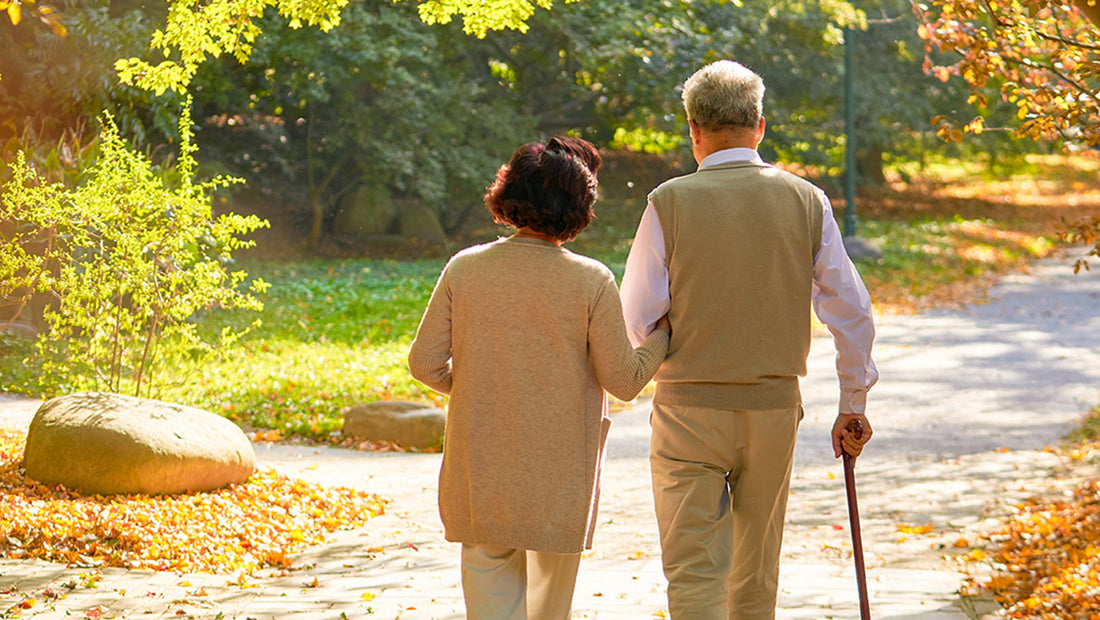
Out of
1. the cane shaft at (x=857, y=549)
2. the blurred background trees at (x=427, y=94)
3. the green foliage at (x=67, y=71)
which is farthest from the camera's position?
the blurred background trees at (x=427, y=94)

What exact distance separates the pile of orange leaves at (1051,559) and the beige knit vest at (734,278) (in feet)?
7.17

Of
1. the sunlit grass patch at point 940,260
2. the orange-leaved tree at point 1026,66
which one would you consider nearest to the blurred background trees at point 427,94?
the sunlit grass patch at point 940,260

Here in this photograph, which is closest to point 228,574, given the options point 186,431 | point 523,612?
point 186,431

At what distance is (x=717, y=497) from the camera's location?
343 cm

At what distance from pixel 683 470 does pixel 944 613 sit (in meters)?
1.99

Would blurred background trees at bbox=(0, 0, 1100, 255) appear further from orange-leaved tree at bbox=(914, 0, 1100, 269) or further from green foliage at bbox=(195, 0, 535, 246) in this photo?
orange-leaved tree at bbox=(914, 0, 1100, 269)

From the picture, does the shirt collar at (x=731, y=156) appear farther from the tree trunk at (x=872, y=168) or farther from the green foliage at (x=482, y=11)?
the tree trunk at (x=872, y=168)

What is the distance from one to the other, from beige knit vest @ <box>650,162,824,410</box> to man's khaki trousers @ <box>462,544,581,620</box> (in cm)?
62

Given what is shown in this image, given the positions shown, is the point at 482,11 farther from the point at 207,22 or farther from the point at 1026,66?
the point at 1026,66

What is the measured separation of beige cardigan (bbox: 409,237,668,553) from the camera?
10.4ft

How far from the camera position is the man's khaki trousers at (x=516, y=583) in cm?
324

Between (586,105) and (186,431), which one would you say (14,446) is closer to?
(186,431)

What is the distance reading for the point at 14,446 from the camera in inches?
289

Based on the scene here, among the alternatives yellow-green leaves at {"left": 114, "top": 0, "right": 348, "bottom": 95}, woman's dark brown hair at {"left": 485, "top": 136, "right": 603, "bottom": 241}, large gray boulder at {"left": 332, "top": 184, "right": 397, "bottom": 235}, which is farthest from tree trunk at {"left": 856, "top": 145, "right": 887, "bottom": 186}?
woman's dark brown hair at {"left": 485, "top": 136, "right": 603, "bottom": 241}
